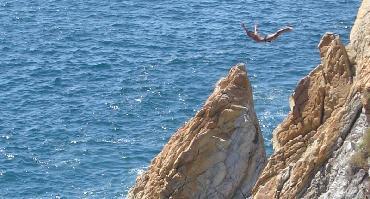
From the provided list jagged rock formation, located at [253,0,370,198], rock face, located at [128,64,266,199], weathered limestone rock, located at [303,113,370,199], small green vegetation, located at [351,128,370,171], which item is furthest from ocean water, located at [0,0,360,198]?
small green vegetation, located at [351,128,370,171]

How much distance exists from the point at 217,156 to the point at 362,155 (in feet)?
42.4

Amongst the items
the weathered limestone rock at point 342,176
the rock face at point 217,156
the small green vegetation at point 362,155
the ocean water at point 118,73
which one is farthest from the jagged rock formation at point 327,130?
the ocean water at point 118,73

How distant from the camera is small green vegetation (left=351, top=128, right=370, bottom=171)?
27.6 m

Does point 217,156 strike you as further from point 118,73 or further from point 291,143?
point 118,73

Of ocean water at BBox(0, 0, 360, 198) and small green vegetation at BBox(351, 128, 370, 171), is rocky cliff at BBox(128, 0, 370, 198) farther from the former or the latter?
ocean water at BBox(0, 0, 360, 198)

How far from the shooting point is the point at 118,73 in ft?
312

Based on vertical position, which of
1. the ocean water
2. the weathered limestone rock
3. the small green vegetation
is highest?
the small green vegetation

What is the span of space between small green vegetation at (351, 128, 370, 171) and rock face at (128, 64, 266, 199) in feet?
40.3

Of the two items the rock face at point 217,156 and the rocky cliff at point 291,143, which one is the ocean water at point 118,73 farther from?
the rocky cliff at point 291,143

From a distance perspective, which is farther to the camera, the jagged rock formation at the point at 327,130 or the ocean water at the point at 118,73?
the ocean water at the point at 118,73

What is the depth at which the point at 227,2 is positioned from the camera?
12050 centimetres

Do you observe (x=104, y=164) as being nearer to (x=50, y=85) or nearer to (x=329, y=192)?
(x=50, y=85)

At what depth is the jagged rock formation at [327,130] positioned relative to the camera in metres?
28.5

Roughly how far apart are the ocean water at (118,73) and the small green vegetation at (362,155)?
4237 centimetres
